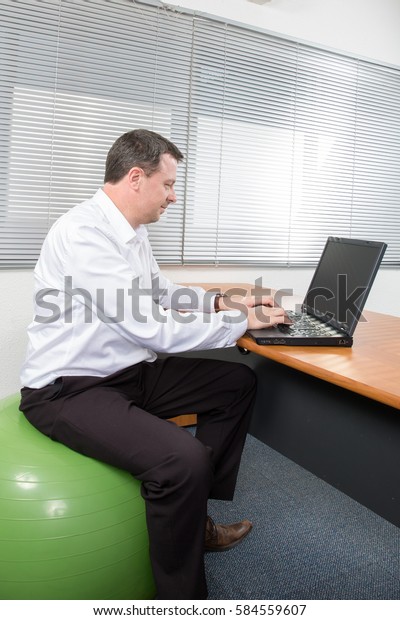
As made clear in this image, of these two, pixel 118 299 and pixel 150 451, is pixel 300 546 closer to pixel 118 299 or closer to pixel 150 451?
pixel 150 451

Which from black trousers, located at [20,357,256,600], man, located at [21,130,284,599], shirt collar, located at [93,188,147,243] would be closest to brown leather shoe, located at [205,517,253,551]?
man, located at [21,130,284,599]

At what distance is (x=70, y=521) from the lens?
1.29 metres

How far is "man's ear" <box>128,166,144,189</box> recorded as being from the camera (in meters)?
1.72

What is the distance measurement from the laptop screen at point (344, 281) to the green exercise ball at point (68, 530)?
0.87 metres

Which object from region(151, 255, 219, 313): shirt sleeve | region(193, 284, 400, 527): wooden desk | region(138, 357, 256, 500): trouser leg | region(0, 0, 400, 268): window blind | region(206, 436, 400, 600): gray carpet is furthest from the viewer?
region(0, 0, 400, 268): window blind

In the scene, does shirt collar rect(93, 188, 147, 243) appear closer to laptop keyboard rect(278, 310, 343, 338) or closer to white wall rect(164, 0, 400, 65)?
laptop keyboard rect(278, 310, 343, 338)

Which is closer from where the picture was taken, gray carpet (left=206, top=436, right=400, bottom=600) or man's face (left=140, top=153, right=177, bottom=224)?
gray carpet (left=206, top=436, right=400, bottom=600)

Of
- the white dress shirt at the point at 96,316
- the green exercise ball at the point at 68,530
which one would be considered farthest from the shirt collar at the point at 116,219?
the green exercise ball at the point at 68,530

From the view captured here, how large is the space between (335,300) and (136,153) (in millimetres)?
843

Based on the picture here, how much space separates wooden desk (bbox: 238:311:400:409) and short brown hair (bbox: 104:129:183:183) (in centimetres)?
66

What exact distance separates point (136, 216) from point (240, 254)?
4.52ft

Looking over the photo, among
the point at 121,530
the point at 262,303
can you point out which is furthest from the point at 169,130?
the point at 121,530

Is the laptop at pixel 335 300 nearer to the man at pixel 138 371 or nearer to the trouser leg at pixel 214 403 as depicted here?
the man at pixel 138 371

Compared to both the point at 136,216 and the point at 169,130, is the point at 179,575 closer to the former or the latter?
the point at 136,216
